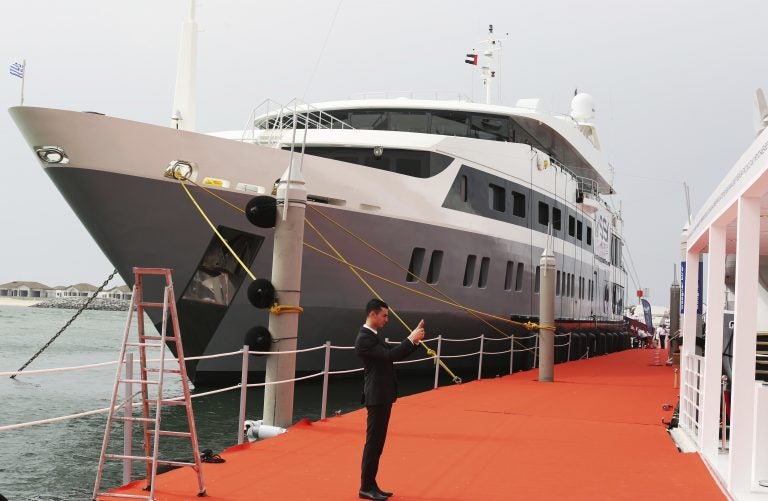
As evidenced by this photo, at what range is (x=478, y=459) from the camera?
7320 mm

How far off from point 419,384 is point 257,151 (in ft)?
24.3

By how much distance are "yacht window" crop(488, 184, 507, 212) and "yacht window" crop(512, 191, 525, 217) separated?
0.57m

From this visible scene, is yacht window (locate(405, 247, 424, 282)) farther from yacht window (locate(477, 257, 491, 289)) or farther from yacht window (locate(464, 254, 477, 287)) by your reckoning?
yacht window (locate(477, 257, 491, 289))

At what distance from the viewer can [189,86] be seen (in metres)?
15.0

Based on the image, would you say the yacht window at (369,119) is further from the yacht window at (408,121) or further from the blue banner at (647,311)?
the blue banner at (647,311)

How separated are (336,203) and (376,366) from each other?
9.57 meters

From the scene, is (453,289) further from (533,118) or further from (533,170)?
(533,118)

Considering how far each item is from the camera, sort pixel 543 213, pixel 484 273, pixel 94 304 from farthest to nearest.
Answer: pixel 94 304 < pixel 543 213 < pixel 484 273

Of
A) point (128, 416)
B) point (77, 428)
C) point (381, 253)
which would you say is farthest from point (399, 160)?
point (128, 416)

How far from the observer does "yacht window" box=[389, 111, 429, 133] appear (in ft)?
65.6

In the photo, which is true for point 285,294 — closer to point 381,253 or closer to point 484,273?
point 381,253

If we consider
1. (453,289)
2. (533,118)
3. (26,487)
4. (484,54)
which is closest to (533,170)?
(533,118)

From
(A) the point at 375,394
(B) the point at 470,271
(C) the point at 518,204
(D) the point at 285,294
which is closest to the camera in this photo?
(A) the point at 375,394

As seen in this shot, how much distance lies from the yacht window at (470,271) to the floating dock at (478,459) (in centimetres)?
670
